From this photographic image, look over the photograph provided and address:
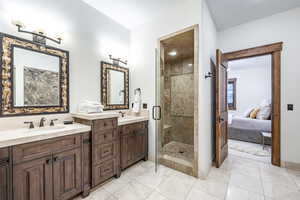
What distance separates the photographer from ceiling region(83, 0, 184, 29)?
213cm

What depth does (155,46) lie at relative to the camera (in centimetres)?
252

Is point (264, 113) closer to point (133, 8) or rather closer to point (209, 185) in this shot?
point (209, 185)

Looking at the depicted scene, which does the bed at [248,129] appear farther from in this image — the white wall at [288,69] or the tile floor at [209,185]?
the tile floor at [209,185]

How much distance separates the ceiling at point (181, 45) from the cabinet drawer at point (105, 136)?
6.16 feet

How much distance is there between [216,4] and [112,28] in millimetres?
1931

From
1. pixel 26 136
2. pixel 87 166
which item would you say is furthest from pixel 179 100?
pixel 26 136

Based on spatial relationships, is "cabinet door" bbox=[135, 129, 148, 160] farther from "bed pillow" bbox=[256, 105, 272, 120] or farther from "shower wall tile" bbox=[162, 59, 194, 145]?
"bed pillow" bbox=[256, 105, 272, 120]

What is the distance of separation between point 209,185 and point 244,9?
3020 mm

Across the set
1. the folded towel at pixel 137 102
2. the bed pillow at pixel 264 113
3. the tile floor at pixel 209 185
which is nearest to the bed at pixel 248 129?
the bed pillow at pixel 264 113

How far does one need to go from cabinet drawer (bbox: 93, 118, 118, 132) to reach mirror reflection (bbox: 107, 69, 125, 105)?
2.24 feet

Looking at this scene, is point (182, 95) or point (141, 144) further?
point (182, 95)

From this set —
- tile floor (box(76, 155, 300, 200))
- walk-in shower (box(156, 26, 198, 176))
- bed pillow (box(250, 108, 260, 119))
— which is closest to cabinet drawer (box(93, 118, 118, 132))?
tile floor (box(76, 155, 300, 200))

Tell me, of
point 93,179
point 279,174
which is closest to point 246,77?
Answer: point 279,174

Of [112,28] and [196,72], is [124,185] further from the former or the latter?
[112,28]
